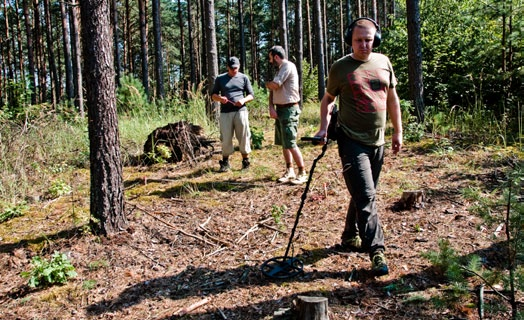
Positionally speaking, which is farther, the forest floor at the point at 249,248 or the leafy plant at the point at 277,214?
the leafy plant at the point at 277,214

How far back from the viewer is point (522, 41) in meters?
7.66

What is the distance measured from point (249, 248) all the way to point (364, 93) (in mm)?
1992

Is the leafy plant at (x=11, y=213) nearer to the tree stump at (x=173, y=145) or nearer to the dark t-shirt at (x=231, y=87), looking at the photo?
the tree stump at (x=173, y=145)

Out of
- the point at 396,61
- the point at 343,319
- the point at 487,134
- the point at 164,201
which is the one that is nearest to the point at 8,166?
the point at 164,201

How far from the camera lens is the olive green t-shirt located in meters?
3.09

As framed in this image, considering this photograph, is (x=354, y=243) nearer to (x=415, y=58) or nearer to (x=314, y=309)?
(x=314, y=309)

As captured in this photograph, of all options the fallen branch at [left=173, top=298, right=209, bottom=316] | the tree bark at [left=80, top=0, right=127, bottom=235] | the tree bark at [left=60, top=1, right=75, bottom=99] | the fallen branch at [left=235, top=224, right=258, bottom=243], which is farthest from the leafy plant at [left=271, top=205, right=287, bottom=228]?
the tree bark at [left=60, top=1, right=75, bottom=99]

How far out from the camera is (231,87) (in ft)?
20.8

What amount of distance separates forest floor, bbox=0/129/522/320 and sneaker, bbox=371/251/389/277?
9cm

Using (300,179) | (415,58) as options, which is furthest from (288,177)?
(415,58)

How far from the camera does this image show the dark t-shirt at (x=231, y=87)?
20.8 feet

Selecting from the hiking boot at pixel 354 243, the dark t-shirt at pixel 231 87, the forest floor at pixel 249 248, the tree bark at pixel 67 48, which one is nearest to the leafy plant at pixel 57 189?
the forest floor at pixel 249 248

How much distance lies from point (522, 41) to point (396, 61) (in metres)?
3.02

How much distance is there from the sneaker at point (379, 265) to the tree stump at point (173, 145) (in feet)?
15.2
